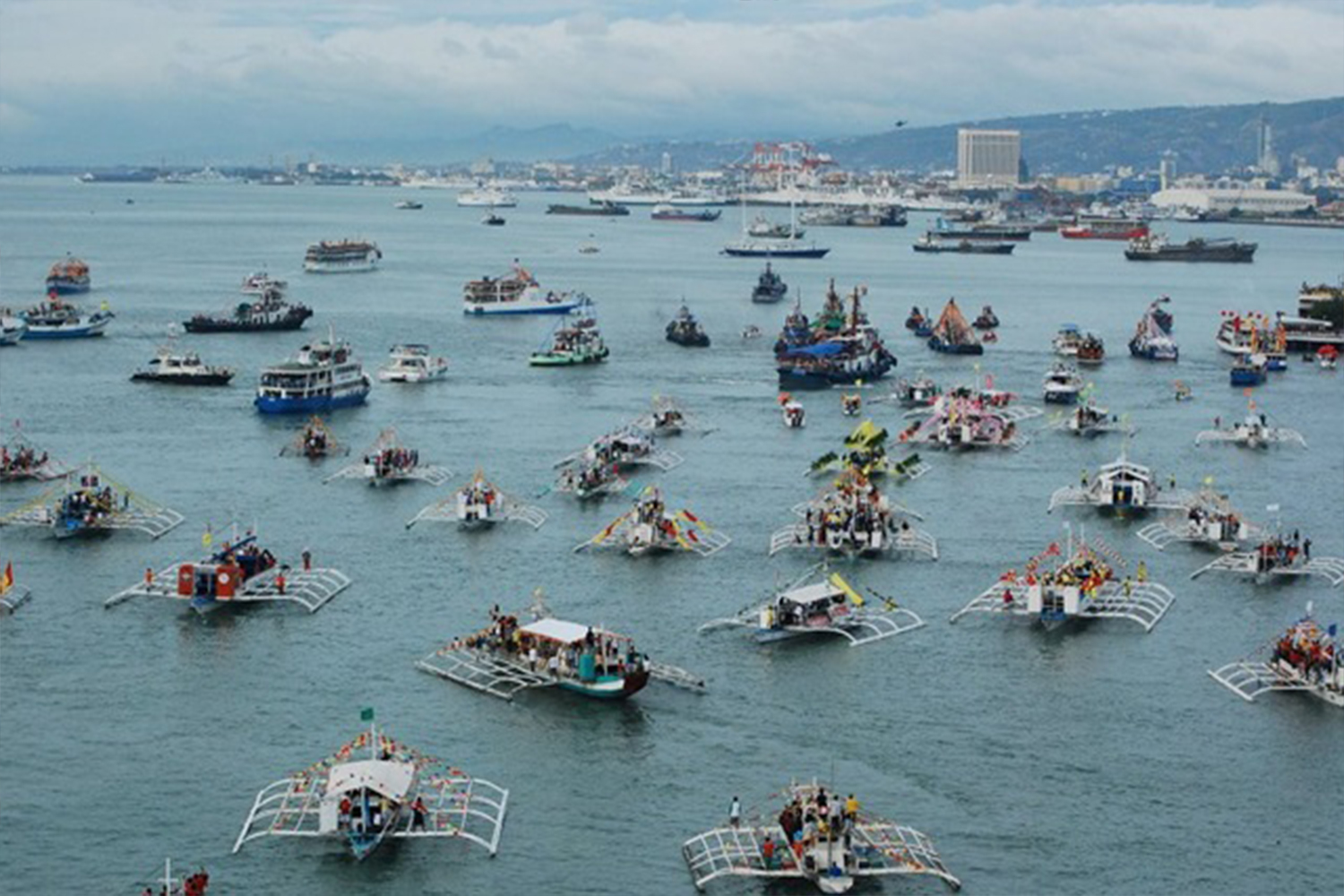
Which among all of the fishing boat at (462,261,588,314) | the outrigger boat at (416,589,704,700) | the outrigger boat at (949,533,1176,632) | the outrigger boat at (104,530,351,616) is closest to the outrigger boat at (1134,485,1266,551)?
the outrigger boat at (949,533,1176,632)

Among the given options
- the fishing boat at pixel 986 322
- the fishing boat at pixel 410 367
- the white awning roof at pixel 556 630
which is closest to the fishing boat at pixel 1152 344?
the fishing boat at pixel 986 322

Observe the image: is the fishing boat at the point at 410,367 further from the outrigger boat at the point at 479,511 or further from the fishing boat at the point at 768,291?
the fishing boat at the point at 768,291

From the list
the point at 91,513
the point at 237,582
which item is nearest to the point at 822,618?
the point at 237,582

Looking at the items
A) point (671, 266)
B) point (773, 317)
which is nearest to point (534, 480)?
point (773, 317)

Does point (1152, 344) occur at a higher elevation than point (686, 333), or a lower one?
lower

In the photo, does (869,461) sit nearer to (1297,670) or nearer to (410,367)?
(1297,670)

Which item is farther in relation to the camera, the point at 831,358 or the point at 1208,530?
the point at 831,358
